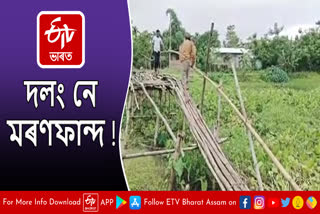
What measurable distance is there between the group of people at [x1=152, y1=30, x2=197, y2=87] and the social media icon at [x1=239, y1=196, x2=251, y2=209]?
0.60 m

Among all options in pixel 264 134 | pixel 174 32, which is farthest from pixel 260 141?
pixel 174 32

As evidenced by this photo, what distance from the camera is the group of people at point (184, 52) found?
2.88 m

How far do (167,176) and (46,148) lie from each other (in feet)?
1.75

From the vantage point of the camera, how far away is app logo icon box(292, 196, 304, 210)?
8.80 ft

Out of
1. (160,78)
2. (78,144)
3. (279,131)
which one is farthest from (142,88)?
(279,131)

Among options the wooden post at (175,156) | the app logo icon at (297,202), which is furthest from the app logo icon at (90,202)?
the app logo icon at (297,202)

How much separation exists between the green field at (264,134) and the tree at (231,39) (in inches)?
5.0

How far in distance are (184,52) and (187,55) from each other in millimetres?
21

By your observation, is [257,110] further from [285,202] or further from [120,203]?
[120,203]

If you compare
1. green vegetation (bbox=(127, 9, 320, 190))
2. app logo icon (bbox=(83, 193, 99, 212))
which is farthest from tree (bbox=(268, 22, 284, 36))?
app logo icon (bbox=(83, 193, 99, 212))

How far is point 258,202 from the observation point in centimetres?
270

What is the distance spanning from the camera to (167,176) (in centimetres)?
286

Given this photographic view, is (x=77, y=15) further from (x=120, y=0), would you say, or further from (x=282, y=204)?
(x=282, y=204)

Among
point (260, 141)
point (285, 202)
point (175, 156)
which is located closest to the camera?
point (285, 202)
